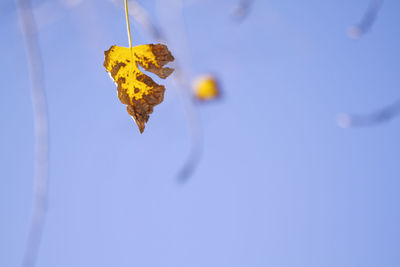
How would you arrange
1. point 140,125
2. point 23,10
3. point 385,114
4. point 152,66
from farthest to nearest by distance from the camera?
point 385,114 < point 23,10 < point 152,66 < point 140,125

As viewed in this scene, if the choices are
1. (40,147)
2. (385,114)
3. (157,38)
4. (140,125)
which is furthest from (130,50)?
(385,114)

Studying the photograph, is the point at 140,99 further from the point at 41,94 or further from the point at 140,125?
the point at 41,94

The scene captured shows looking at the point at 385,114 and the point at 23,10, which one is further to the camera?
the point at 385,114

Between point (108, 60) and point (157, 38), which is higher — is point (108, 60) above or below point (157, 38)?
below

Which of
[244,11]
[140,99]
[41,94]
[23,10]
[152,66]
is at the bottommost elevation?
[140,99]

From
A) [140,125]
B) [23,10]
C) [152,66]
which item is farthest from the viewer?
[23,10]

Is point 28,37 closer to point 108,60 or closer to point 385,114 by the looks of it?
point 108,60
